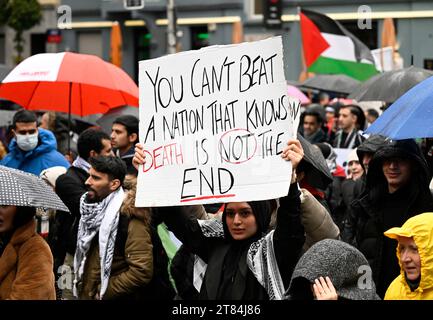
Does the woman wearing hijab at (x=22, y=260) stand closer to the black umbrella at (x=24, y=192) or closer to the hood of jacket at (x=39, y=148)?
the black umbrella at (x=24, y=192)

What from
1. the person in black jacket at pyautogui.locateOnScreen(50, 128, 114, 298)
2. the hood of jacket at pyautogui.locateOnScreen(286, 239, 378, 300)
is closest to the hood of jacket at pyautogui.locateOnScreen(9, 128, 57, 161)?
the person in black jacket at pyautogui.locateOnScreen(50, 128, 114, 298)

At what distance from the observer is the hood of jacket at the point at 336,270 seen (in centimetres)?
469

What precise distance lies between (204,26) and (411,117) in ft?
98.4

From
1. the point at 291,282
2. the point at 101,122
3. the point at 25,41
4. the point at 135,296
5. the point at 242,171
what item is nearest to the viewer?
the point at 291,282

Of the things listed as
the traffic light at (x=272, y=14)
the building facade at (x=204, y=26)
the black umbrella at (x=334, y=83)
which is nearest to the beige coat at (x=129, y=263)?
the black umbrella at (x=334, y=83)

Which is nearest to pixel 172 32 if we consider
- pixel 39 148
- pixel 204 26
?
pixel 204 26

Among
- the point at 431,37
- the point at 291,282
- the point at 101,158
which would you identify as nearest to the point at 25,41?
the point at 431,37

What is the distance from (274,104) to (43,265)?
4.27ft

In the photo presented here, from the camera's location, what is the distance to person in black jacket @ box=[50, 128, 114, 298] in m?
7.20

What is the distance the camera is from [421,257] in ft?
16.0

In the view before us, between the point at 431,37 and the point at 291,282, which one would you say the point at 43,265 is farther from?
the point at 431,37

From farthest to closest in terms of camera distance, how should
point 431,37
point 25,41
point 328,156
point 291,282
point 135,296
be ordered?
point 25,41 → point 431,37 → point 328,156 → point 135,296 → point 291,282

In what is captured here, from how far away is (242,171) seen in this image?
5.20 m

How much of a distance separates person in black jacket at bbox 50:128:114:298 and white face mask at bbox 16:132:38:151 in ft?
3.25
